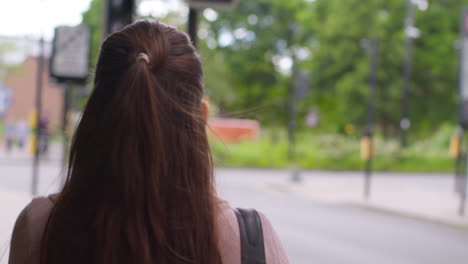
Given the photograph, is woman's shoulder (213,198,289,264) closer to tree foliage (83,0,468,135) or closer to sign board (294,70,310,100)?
sign board (294,70,310,100)

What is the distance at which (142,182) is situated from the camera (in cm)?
143

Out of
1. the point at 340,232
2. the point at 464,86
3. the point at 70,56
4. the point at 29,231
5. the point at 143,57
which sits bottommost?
the point at 340,232

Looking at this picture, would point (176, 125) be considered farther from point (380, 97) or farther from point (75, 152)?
point (380, 97)

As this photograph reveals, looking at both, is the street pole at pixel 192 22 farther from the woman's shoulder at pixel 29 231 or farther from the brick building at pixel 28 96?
the brick building at pixel 28 96

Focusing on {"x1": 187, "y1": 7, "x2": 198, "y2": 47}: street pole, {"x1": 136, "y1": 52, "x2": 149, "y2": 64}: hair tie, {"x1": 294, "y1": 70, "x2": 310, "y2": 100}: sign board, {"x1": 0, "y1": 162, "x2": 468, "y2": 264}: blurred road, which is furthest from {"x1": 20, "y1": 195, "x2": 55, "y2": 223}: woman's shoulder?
{"x1": 294, "y1": 70, "x2": 310, "y2": 100}: sign board

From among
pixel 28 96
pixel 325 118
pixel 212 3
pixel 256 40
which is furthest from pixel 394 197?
pixel 28 96

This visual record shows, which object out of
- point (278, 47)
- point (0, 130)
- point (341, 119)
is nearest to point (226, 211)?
point (341, 119)

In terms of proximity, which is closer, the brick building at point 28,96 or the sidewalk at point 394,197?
the sidewalk at point 394,197

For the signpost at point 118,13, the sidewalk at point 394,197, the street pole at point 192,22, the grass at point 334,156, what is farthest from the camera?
the grass at point 334,156

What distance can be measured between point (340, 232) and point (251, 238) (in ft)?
32.1

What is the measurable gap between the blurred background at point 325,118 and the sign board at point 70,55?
0.05ft

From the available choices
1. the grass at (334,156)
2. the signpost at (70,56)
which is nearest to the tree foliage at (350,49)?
the grass at (334,156)

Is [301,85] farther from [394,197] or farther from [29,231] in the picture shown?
[29,231]

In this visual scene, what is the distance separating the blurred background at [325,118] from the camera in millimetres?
9453
